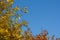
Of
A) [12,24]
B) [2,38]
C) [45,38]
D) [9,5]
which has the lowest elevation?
[2,38]

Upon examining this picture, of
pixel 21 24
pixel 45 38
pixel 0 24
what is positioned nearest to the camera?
pixel 0 24

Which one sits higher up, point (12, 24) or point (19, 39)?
point (12, 24)

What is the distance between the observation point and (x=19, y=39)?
57.7 feet

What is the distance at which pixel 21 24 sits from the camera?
18.3m

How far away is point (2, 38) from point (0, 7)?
7.54 ft

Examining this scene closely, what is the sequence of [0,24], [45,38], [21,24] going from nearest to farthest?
1. [0,24]
2. [21,24]
3. [45,38]

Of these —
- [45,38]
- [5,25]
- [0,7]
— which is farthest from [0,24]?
[45,38]

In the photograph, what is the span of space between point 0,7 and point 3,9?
0.26 metres

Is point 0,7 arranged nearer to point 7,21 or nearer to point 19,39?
point 7,21

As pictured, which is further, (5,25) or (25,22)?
(25,22)

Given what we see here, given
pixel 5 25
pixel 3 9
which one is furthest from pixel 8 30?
pixel 3 9

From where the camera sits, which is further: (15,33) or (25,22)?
(25,22)

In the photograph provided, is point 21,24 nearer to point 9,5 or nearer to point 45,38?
point 9,5

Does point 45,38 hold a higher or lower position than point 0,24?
higher
